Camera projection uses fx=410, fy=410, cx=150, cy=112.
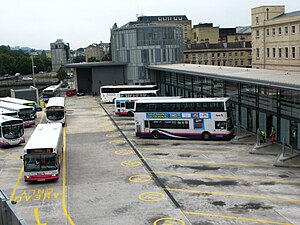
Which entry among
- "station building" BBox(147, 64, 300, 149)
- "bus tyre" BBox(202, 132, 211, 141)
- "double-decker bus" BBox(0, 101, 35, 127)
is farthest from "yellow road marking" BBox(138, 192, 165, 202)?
"double-decker bus" BBox(0, 101, 35, 127)

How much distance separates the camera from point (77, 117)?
53250 millimetres

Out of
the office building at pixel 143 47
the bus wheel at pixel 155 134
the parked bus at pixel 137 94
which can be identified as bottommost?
the bus wheel at pixel 155 134

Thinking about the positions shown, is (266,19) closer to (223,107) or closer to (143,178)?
(223,107)

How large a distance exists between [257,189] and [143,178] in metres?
6.63

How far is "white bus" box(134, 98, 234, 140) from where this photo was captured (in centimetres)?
3406

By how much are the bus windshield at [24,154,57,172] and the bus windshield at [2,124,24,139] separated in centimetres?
1273

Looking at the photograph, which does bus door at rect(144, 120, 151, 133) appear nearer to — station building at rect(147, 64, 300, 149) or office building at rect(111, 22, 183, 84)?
station building at rect(147, 64, 300, 149)

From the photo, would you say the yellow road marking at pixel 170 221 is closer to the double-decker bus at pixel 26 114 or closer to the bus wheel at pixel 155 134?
the bus wheel at pixel 155 134

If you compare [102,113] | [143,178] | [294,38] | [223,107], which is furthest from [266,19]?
[143,178]

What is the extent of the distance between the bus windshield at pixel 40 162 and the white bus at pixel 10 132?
1268cm

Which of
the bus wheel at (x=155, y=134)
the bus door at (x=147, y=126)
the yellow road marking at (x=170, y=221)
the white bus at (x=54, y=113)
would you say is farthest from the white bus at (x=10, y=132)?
the yellow road marking at (x=170, y=221)

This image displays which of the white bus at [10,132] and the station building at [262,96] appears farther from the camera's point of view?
the white bus at [10,132]

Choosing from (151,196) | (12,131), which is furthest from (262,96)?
(12,131)

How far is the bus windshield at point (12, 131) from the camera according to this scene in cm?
3534
